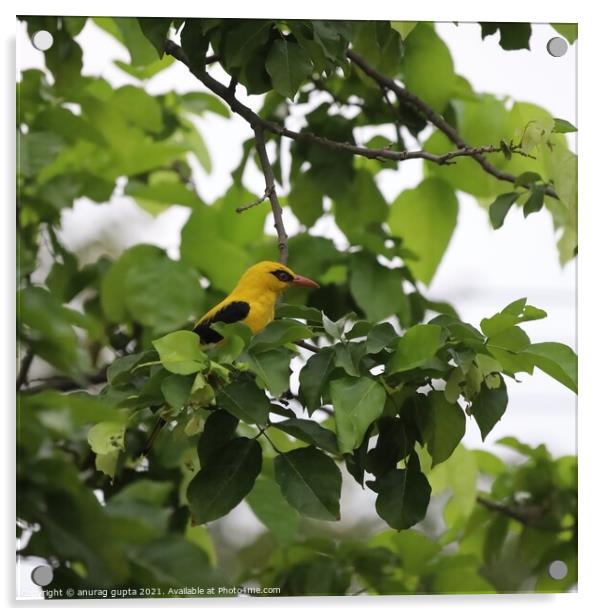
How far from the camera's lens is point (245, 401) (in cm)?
173

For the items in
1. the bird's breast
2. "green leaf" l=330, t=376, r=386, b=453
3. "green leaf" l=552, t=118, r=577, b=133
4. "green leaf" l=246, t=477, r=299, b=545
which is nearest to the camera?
"green leaf" l=330, t=376, r=386, b=453

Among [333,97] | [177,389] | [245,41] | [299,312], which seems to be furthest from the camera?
[333,97]

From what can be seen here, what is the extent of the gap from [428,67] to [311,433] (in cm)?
130

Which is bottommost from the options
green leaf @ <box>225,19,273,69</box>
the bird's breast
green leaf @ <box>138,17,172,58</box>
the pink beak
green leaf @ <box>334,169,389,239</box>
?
the bird's breast

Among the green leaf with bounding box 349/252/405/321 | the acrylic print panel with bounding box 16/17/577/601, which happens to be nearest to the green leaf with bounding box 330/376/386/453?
the acrylic print panel with bounding box 16/17/577/601

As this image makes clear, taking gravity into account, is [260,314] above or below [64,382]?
above

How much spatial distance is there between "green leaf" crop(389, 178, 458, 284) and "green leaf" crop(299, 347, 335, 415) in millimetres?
1028

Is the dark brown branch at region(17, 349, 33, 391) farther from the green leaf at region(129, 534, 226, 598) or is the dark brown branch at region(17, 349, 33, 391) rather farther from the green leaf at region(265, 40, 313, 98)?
the green leaf at region(265, 40, 313, 98)

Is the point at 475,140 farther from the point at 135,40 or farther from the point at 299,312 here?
the point at 299,312

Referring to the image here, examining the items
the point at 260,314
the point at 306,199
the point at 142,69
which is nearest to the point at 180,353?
the point at 260,314

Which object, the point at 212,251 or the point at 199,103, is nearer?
the point at 212,251

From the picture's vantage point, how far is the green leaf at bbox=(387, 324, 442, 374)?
1742 mm
